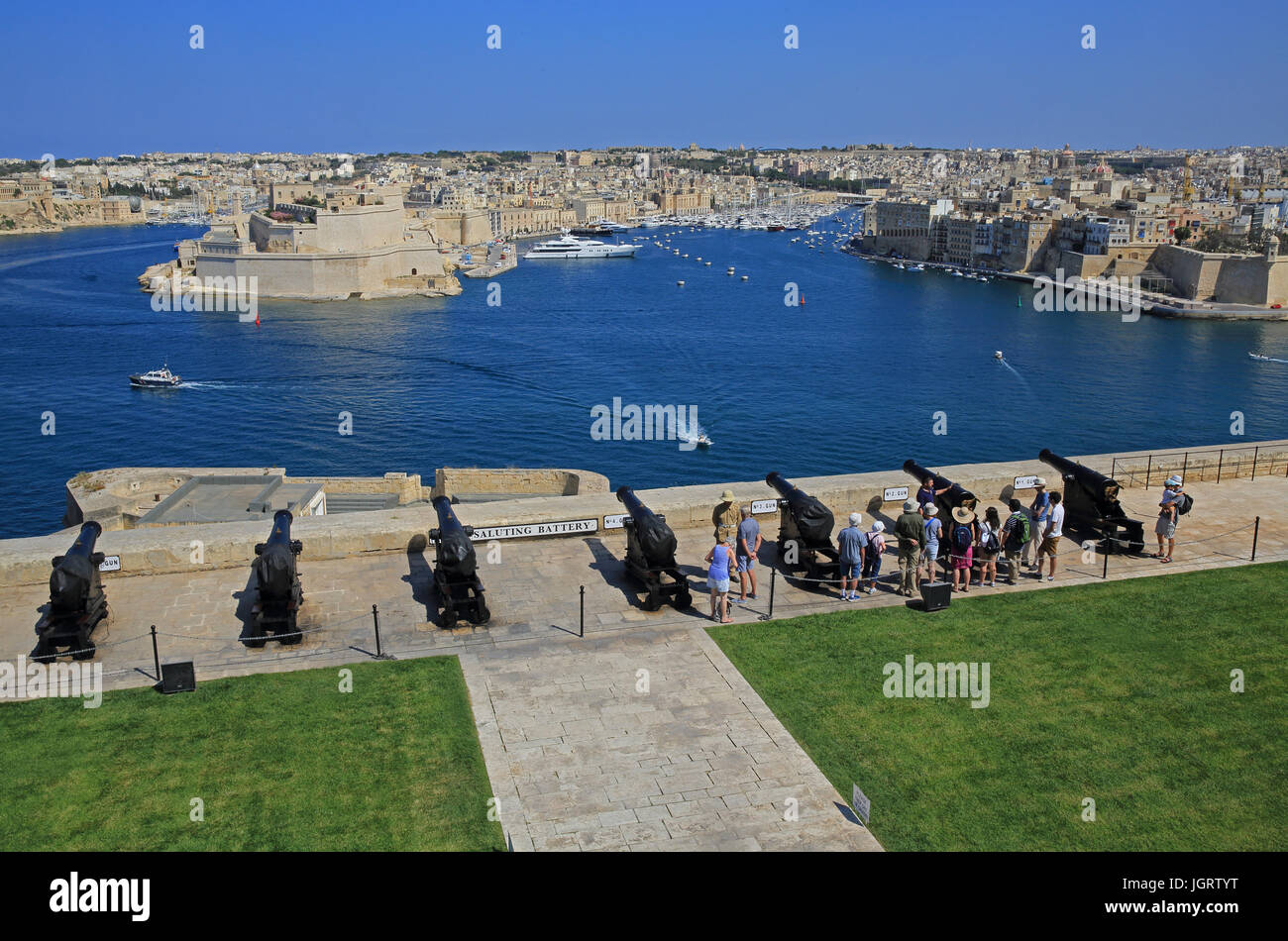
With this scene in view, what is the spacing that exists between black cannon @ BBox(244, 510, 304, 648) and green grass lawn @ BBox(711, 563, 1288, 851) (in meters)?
2.99

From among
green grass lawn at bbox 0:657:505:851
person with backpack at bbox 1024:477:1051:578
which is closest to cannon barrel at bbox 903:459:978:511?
person with backpack at bbox 1024:477:1051:578

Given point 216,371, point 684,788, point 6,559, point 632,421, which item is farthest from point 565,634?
point 216,371

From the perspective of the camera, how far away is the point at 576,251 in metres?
103

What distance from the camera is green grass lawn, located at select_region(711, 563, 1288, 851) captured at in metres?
5.13

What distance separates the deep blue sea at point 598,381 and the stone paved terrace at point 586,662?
19682 mm

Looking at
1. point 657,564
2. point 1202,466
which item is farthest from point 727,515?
point 1202,466

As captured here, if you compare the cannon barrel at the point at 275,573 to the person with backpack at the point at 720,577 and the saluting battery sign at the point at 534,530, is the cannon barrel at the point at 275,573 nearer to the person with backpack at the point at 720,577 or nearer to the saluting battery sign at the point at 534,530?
the saluting battery sign at the point at 534,530

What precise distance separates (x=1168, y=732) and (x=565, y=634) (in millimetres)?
3900

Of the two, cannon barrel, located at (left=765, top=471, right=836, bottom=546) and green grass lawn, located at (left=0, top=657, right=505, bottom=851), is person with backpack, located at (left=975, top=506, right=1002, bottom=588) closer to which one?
cannon barrel, located at (left=765, top=471, right=836, bottom=546)

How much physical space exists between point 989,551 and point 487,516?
4.28 m

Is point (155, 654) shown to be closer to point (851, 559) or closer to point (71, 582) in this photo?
point (71, 582)

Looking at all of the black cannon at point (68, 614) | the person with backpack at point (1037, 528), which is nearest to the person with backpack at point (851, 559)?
the person with backpack at point (1037, 528)
